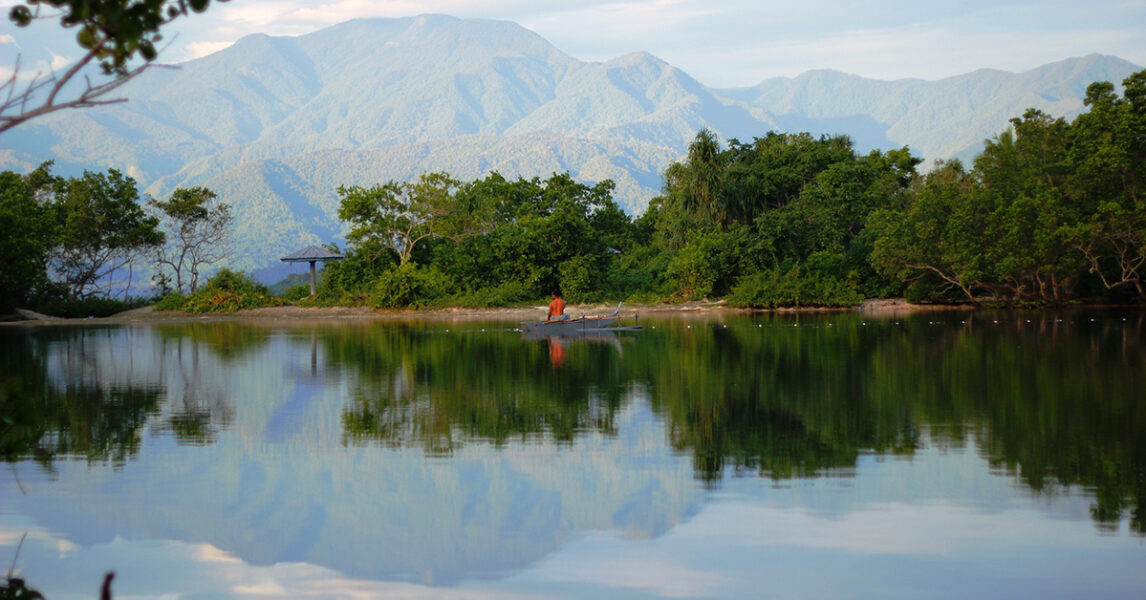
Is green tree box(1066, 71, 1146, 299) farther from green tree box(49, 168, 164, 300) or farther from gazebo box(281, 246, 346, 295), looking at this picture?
green tree box(49, 168, 164, 300)

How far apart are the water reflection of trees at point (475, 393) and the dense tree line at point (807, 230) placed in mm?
20547

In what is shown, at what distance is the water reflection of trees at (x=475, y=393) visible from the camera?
11.8 meters

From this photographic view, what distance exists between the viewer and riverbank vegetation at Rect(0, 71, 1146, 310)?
37812 millimetres

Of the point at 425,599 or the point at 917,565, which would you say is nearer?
the point at 425,599

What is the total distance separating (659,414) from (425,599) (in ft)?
23.1

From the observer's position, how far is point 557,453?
1034 centimetres

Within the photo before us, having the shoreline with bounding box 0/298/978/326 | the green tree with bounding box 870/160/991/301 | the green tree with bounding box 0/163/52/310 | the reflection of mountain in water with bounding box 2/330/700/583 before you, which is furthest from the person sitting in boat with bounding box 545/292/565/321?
the green tree with bounding box 0/163/52/310

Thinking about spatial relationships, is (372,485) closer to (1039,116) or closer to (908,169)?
(1039,116)

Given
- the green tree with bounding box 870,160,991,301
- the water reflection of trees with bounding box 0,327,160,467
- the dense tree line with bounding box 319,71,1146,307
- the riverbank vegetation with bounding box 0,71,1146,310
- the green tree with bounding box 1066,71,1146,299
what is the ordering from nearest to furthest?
the water reflection of trees with bounding box 0,327,160,467 → the green tree with bounding box 1066,71,1146,299 → the dense tree line with bounding box 319,71,1146,307 → the riverbank vegetation with bounding box 0,71,1146,310 → the green tree with bounding box 870,160,991,301

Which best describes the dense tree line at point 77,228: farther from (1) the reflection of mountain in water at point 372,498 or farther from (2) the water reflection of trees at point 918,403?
(1) the reflection of mountain in water at point 372,498

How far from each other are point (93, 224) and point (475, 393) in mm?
38114

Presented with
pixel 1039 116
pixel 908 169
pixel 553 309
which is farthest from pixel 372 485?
pixel 908 169

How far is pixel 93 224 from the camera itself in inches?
1829

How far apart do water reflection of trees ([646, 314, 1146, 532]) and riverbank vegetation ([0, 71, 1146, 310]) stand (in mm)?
15768
